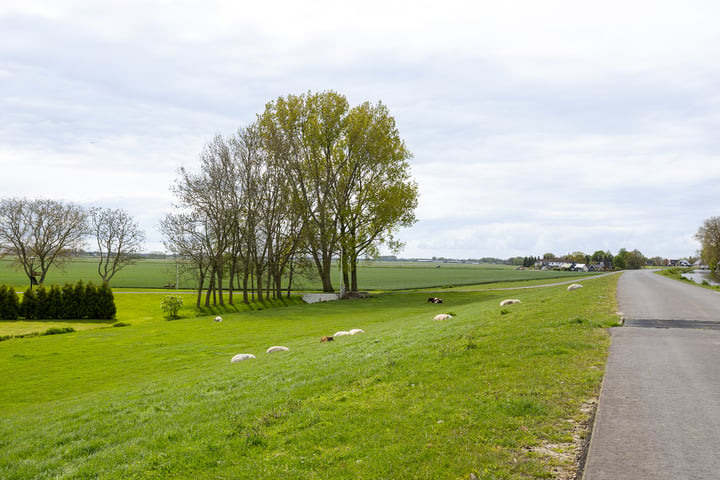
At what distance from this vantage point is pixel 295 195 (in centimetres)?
5397

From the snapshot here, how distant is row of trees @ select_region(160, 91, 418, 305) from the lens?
51844 mm

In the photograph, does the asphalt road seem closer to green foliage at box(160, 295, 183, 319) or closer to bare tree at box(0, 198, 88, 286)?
green foliage at box(160, 295, 183, 319)

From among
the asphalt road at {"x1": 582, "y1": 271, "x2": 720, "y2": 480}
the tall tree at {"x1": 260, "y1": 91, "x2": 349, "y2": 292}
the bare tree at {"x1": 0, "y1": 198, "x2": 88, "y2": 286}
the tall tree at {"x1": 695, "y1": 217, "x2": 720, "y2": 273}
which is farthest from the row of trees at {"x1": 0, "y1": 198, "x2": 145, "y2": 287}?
the tall tree at {"x1": 695, "y1": 217, "x2": 720, "y2": 273}

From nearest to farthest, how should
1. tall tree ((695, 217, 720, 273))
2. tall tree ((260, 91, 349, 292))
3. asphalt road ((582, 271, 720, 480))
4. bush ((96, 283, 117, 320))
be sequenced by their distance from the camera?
1. asphalt road ((582, 271, 720, 480))
2. bush ((96, 283, 117, 320))
3. tall tree ((260, 91, 349, 292))
4. tall tree ((695, 217, 720, 273))

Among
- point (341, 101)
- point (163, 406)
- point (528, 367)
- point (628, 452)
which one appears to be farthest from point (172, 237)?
point (628, 452)

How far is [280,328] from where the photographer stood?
99.6 ft

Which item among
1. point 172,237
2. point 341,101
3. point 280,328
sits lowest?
point 280,328

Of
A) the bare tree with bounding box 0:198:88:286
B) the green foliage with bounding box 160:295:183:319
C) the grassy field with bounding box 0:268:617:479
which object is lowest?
the green foliage with bounding box 160:295:183:319

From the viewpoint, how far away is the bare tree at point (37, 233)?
2653 inches

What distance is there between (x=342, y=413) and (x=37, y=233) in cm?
7850

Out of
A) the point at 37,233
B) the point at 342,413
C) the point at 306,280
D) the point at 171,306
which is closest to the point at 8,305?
the point at 171,306

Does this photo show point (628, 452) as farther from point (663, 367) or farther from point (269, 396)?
point (269, 396)

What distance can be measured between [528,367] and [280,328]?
23055 mm

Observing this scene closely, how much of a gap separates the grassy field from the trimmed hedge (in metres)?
32.0
